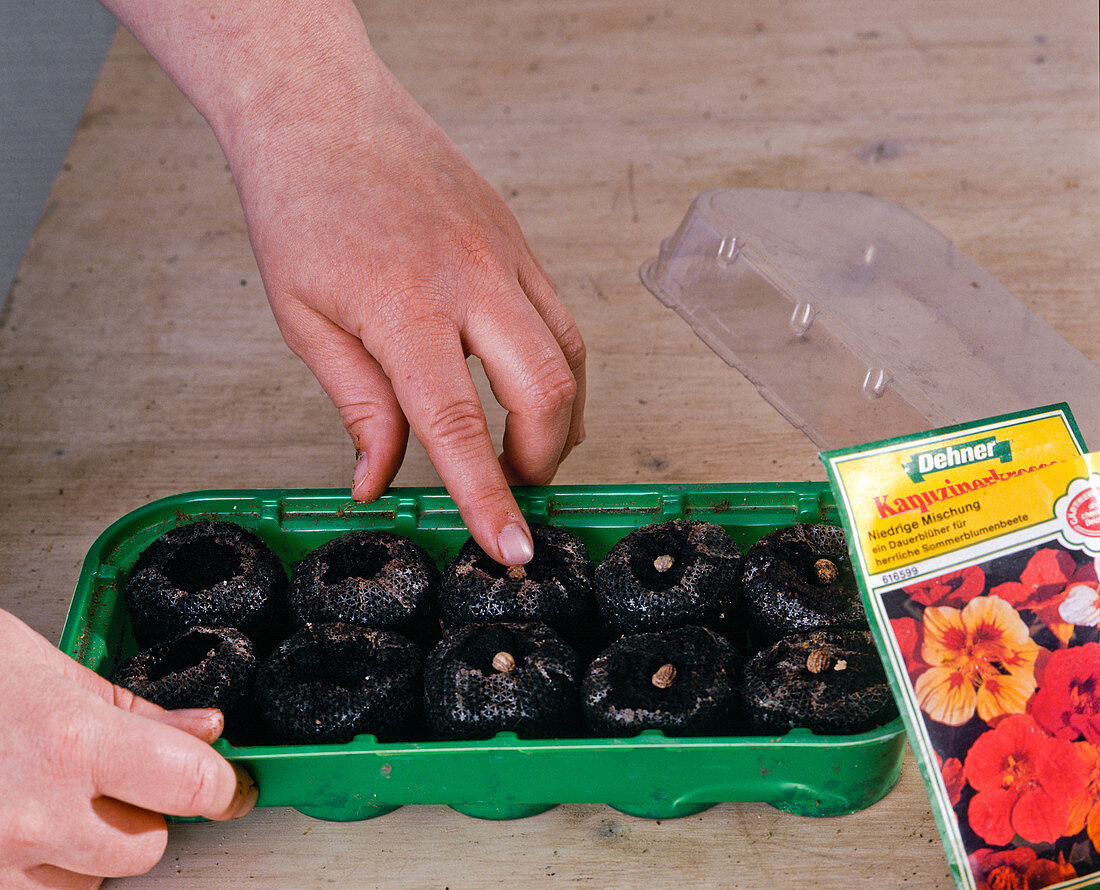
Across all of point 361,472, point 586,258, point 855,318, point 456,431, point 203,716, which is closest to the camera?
point 203,716

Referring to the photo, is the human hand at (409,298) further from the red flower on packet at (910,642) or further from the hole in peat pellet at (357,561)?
the red flower on packet at (910,642)

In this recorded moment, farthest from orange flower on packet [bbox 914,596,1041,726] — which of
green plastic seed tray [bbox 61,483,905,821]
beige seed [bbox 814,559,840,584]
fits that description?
beige seed [bbox 814,559,840,584]

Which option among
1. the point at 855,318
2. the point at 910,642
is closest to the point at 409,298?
the point at 910,642

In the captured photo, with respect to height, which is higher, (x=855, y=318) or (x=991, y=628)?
(x=991, y=628)

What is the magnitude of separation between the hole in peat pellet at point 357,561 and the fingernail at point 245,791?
0.80 feet

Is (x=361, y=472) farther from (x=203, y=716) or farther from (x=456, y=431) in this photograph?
(x=203, y=716)

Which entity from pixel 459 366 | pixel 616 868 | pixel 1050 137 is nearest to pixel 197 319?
pixel 459 366

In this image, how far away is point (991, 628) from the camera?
2.78 feet

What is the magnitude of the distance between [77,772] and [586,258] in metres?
1.22

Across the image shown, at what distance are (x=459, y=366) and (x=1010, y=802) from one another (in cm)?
65

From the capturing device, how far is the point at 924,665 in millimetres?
827

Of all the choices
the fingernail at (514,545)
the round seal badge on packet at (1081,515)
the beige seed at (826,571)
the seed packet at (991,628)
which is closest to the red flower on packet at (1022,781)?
the seed packet at (991,628)

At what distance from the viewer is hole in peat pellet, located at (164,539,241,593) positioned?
1.12 meters

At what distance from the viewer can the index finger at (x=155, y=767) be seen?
840 millimetres
